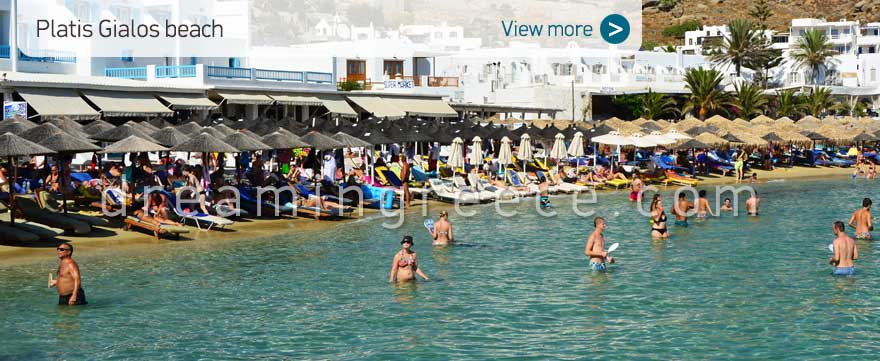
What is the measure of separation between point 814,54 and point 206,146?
Result: 66477 millimetres

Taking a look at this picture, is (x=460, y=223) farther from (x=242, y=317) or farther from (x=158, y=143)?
(x=242, y=317)

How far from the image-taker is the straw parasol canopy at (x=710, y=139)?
3850 centimetres

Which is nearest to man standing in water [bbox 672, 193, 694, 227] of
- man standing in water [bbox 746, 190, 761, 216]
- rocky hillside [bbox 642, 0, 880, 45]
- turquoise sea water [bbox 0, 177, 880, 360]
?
turquoise sea water [bbox 0, 177, 880, 360]

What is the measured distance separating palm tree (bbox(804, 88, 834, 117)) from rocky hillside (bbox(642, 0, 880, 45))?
6632cm

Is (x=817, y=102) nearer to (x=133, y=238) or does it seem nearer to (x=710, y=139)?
(x=710, y=139)

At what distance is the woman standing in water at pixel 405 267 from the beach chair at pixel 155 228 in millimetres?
5702

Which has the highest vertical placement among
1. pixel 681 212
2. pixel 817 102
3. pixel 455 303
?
pixel 817 102

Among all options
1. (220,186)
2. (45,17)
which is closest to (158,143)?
(220,186)

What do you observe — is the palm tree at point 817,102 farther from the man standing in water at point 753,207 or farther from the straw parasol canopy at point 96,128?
the straw parasol canopy at point 96,128

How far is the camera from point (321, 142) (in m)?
25.0

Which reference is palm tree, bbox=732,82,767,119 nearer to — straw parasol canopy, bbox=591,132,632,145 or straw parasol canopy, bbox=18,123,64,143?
straw parasol canopy, bbox=591,132,632,145

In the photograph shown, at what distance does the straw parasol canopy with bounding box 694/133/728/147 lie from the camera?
38.5 meters

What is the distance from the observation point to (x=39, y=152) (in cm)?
1828

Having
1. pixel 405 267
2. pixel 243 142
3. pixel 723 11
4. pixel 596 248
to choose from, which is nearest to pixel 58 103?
pixel 243 142
